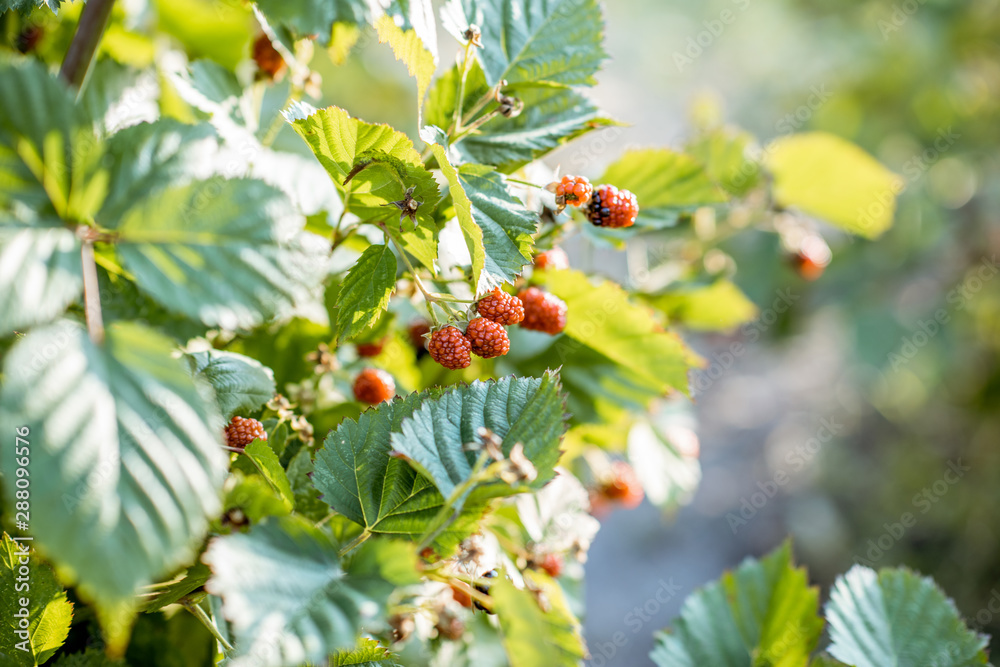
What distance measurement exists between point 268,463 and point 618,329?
0.34 meters

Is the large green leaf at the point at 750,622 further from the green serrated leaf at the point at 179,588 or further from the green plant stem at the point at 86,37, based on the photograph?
the green plant stem at the point at 86,37

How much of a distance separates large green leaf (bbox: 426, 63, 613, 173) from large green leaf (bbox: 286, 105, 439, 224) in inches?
2.9

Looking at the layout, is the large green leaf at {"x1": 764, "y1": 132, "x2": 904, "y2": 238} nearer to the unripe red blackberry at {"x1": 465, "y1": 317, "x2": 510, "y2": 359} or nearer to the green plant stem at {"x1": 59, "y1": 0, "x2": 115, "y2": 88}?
the unripe red blackberry at {"x1": 465, "y1": 317, "x2": 510, "y2": 359}

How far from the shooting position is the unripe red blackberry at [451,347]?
0.45 meters

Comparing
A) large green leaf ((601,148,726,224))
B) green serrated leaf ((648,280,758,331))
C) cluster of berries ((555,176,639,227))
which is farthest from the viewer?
green serrated leaf ((648,280,758,331))

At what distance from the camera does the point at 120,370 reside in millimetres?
304

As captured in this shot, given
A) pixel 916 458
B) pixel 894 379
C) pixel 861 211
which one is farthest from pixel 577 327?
pixel 916 458

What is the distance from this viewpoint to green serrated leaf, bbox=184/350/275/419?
438 mm

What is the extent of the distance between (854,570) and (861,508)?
1.53 meters

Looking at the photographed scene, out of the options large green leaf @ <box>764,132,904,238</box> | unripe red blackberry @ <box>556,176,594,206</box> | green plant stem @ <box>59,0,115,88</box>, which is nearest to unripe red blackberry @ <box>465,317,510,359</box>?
unripe red blackberry @ <box>556,176,594,206</box>

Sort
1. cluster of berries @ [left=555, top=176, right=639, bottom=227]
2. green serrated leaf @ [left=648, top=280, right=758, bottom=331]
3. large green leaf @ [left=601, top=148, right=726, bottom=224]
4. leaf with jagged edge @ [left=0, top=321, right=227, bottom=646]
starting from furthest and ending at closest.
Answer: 1. green serrated leaf @ [left=648, top=280, right=758, bottom=331]
2. large green leaf @ [left=601, top=148, right=726, bottom=224]
3. cluster of berries @ [left=555, top=176, right=639, bottom=227]
4. leaf with jagged edge @ [left=0, top=321, right=227, bottom=646]

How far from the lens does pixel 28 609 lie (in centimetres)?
42

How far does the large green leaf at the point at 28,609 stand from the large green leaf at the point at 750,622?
17.6 inches

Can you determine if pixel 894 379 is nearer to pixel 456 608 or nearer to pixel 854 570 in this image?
pixel 854 570
